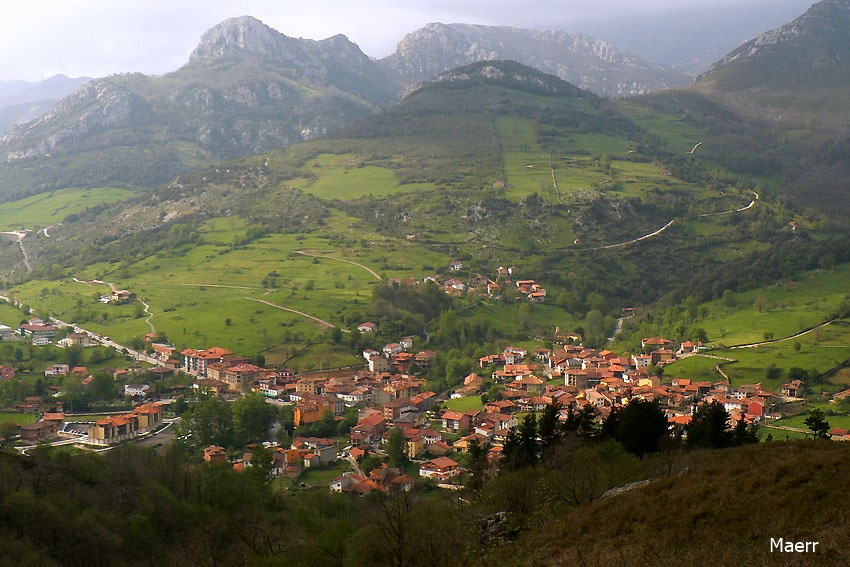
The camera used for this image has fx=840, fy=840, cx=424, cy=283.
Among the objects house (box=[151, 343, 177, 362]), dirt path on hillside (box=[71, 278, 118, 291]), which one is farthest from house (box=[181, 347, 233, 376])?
dirt path on hillside (box=[71, 278, 118, 291])

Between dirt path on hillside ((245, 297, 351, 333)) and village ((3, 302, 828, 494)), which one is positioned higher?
dirt path on hillside ((245, 297, 351, 333))

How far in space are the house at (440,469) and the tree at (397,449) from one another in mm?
1512

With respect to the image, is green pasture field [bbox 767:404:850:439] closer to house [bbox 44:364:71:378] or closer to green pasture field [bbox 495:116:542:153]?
house [bbox 44:364:71:378]

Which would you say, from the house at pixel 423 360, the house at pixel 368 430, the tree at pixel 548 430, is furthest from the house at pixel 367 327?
the tree at pixel 548 430

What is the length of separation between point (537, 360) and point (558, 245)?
1344 inches

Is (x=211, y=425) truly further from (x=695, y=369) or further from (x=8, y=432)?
(x=695, y=369)

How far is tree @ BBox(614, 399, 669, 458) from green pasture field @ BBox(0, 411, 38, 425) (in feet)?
130

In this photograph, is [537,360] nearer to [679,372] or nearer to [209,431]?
[679,372]

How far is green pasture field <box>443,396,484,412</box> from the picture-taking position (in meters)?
59.9

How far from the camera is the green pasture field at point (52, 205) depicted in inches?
5389

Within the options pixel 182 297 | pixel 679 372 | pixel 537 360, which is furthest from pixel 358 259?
pixel 679 372

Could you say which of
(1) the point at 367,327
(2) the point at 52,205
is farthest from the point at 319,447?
(2) the point at 52,205

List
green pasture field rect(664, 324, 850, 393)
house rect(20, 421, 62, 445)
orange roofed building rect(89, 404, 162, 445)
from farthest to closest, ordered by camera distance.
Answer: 1. green pasture field rect(664, 324, 850, 393)
2. orange roofed building rect(89, 404, 162, 445)
3. house rect(20, 421, 62, 445)

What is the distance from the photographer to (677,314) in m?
81.4
